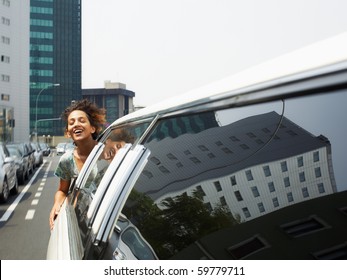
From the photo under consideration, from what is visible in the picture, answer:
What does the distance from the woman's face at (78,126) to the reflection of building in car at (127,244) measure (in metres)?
1.90

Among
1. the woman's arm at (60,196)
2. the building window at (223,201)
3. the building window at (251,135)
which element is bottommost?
the woman's arm at (60,196)

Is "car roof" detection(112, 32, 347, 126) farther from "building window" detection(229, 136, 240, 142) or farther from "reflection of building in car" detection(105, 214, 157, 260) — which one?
"reflection of building in car" detection(105, 214, 157, 260)

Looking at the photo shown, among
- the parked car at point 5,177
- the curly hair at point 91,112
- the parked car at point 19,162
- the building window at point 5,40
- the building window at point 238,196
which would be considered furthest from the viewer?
the building window at point 5,40

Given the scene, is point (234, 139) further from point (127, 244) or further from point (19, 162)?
point (19, 162)

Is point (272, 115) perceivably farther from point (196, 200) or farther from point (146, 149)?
point (146, 149)

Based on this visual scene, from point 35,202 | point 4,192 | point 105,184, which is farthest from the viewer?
point 35,202

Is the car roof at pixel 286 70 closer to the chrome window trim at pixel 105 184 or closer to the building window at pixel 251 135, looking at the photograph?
the building window at pixel 251 135

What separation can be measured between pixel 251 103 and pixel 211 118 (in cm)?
19

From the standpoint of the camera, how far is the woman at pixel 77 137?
3482mm

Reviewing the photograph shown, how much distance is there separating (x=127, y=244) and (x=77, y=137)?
2.08 meters

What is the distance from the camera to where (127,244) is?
147 cm

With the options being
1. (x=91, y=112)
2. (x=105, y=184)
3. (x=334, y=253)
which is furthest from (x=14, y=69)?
(x=334, y=253)

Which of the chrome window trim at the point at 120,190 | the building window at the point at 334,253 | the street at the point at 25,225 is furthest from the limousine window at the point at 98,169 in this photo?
the street at the point at 25,225
